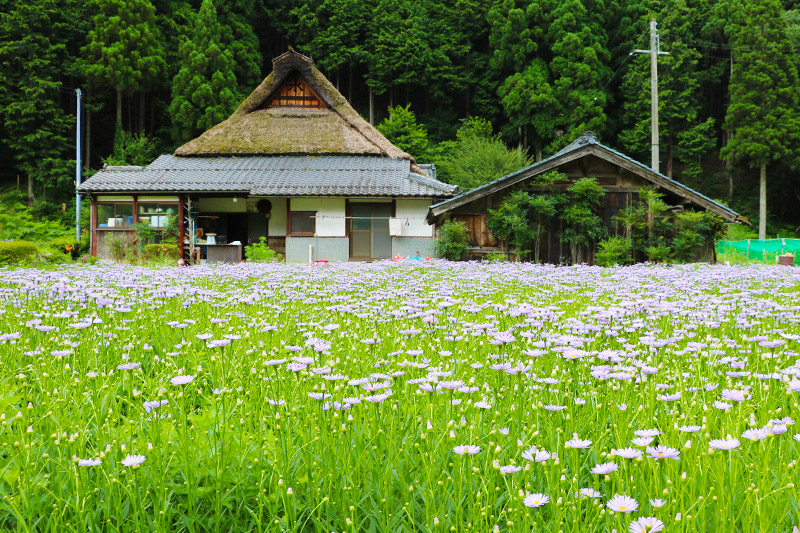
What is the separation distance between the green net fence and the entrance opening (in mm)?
11747

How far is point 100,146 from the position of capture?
3366 cm

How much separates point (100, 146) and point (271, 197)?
69.2ft

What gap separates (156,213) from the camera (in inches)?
755

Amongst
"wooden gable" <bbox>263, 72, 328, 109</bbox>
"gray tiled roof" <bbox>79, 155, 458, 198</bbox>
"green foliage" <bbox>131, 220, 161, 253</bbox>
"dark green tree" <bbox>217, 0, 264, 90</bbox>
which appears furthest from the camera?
"dark green tree" <bbox>217, 0, 264, 90</bbox>

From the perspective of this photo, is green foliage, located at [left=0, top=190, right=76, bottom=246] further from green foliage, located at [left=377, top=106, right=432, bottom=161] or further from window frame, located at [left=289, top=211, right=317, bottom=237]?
green foliage, located at [left=377, top=106, right=432, bottom=161]

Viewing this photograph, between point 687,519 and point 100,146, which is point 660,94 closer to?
point 100,146

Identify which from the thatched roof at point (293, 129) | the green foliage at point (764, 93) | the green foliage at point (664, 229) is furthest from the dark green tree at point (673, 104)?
the green foliage at point (664, 229)

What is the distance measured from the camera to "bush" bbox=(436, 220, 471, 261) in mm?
14633

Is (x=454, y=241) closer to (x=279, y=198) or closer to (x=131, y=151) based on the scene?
(x=279, y=198)

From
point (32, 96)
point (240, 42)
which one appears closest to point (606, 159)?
point (240, 42)

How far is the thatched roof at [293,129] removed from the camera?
74.5 ft

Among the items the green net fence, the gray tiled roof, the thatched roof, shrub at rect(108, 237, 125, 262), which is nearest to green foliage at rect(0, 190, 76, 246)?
the gray tiled roof

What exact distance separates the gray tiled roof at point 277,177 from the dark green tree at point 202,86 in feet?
22.8

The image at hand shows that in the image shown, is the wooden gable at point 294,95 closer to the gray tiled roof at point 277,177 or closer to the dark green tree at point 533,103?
the gray tiled roof at point 277,177
